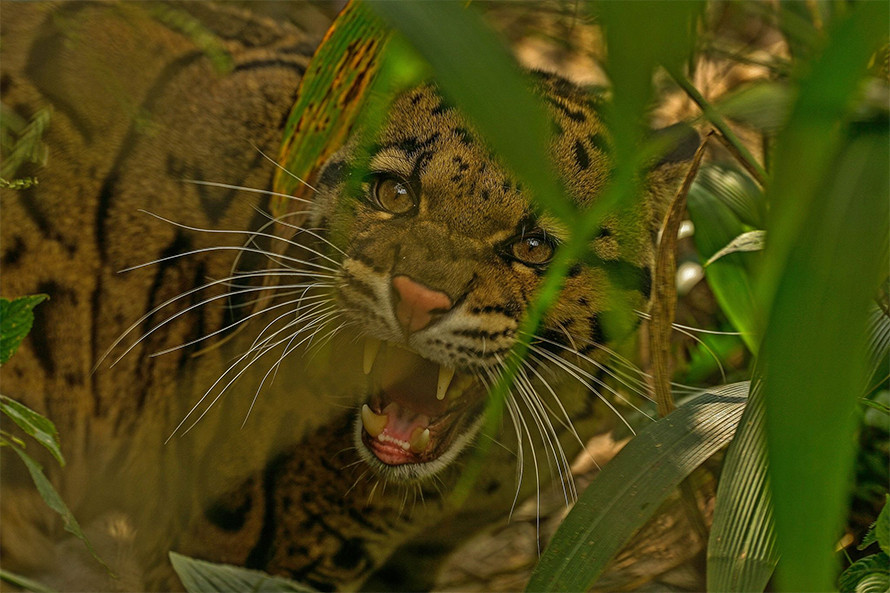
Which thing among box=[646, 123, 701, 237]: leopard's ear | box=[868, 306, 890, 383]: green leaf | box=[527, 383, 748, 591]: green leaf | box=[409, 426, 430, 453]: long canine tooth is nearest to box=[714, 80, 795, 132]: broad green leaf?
box=[646, 123, 701, 237]: leopard's ear

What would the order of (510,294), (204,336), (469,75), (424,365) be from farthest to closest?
(204,336)
(424,365)
(510,294)
(469,75)

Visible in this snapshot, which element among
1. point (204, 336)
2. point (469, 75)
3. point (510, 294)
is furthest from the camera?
point (204, 336)

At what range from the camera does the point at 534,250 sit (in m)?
1.29

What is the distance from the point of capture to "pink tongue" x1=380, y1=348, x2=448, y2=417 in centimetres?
Result: 136

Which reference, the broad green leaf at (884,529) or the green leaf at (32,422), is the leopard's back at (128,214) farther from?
the broad green leaf at (884,529)

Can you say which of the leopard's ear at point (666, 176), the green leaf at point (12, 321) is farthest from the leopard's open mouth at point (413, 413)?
the green leaf at point (12, 321)

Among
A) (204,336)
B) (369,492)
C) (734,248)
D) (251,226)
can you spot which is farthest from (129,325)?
(734,248)

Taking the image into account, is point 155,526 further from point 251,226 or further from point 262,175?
point 262,175

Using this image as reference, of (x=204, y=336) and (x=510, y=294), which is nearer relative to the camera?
(x=510, y=294)

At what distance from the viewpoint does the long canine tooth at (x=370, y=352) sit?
1.36m

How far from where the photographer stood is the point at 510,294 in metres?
1.25

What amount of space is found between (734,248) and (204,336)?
100 cm

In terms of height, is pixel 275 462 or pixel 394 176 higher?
pixel 394 176

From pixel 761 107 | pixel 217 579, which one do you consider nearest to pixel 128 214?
pixel 217 579
